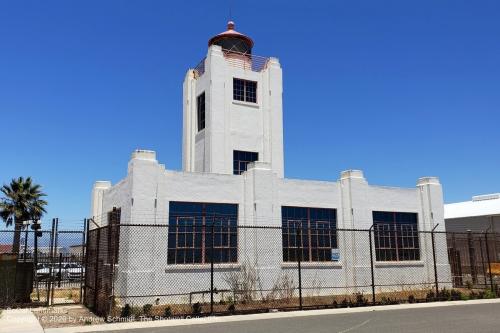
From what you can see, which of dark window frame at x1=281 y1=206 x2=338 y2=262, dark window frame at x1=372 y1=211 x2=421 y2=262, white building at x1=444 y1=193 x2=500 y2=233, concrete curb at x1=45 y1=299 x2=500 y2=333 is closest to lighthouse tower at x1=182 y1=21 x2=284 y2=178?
dark window frame at x1=281 y1=206 x2=338 y2=262

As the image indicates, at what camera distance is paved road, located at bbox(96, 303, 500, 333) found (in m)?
12.1

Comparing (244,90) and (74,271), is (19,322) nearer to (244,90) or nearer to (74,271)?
(244,90)

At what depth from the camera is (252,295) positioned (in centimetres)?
2011

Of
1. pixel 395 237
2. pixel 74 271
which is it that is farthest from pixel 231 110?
pixel 74 271

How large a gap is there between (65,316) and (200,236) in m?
6.62

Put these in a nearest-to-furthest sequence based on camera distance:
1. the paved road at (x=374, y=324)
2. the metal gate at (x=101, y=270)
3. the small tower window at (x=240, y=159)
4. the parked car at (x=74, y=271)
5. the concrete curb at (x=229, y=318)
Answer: the paved road at (x=374, y=324) < the concrete curb at (x=229, y=318) < the metal gate at (x=101, y=270) < the small tower window at (x=240, y=159) < the parked car at (x=74, y=271)

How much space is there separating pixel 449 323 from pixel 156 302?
415 inches

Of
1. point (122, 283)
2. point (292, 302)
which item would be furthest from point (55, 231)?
point (292, 302)

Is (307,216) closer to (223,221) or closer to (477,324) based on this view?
(223,221)

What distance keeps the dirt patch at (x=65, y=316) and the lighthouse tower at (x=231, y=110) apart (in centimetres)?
1013

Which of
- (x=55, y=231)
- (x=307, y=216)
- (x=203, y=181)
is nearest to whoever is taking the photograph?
(x=55, y=231)

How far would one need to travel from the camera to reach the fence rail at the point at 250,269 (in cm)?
1714

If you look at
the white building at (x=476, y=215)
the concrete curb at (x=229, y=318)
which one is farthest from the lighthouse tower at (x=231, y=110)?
the white building at (x=476, y=215)

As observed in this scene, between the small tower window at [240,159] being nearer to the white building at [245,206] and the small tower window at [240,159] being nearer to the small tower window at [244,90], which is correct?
the white building at [245,206]
